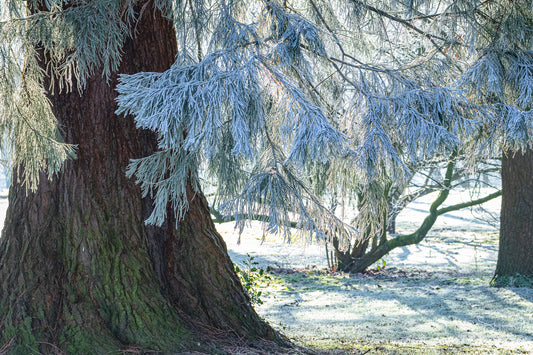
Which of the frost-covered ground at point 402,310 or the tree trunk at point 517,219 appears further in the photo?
the tree trunk at point 517,219

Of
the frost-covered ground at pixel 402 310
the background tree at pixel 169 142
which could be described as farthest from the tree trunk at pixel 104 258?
the frost-covered ground at pixel 402 310

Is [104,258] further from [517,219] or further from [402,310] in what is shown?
[517,219]

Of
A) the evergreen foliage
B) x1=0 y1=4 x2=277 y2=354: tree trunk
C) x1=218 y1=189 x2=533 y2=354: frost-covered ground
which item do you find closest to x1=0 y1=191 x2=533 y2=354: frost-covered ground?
x1=218 y1=189 x2=533 y2=354: frost-covered ground

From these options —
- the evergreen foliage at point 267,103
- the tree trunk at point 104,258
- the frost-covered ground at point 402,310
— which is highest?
the evergreen foliage at point 267,103

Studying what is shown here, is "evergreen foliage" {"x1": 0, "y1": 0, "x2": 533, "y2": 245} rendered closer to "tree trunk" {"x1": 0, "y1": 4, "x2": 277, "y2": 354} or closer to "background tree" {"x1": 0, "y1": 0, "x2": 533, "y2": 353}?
"background tree" {"x1": 0, "y1": 0, "x2": 533, "y2": 353}

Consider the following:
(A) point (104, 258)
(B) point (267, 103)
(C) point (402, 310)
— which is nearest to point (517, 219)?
(C) point (402, 310)

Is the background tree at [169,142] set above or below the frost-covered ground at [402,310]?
above

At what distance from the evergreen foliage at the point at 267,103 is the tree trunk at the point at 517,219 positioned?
373 centimetres

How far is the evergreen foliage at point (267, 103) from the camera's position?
110 inches

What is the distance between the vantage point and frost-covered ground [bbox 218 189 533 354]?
4.75m

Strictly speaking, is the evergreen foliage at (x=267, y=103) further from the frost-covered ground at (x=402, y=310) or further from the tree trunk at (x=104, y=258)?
the frost-covered ground at (x=402, y=310)

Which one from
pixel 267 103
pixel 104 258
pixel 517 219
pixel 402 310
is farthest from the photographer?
pixel 517 219

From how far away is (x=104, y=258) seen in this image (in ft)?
12.2

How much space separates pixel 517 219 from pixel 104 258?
578cm
